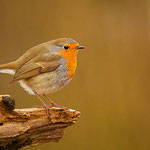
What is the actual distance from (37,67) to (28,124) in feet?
2.01

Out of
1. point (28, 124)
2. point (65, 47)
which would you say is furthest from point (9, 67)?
point (28, 124)

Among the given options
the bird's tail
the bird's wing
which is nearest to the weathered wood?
the bird's wing

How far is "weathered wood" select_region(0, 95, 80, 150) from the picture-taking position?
212 cm

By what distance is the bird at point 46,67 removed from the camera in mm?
2646

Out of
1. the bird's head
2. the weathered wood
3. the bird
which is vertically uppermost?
the bird's head

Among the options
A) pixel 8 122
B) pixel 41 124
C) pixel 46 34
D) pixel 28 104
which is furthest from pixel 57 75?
pixel 46 34

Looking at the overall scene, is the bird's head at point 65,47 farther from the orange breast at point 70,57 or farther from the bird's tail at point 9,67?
the bird's tail at point 9,67

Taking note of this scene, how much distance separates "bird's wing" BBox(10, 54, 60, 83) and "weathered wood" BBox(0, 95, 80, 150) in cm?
35

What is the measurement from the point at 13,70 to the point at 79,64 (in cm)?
143

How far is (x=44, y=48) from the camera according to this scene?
9.25 ft

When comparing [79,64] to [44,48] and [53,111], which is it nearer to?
[44,48]

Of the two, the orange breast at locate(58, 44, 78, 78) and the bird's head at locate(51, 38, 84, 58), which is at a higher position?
the bird's head at locate(51, 38, 84, 58)

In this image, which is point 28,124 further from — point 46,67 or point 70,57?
point 70,57

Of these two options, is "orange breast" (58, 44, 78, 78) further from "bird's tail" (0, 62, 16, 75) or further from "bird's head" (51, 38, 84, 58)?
"bird's tail" (0, 62, 16, 75)
